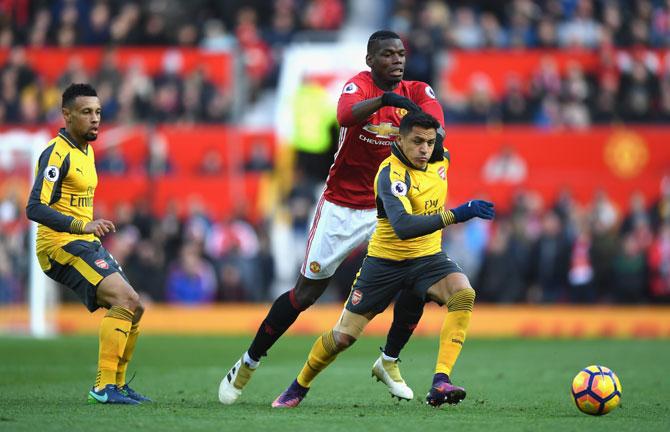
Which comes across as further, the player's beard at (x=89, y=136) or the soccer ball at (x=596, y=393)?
the player's beard at (x=89, y=136)

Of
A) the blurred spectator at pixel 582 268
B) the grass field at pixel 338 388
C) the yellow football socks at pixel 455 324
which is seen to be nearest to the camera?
the grass field at pixel 338 388

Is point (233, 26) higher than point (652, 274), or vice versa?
point (233, 26)

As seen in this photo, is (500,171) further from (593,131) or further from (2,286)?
(2,286)

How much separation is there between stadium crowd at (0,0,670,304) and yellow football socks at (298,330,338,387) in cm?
1068

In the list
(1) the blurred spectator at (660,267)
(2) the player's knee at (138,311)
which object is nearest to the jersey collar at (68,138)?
(2) the player's knee at (138,311)

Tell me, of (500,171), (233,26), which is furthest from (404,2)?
(500,171)

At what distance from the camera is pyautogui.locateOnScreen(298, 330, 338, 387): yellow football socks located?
29.8ft

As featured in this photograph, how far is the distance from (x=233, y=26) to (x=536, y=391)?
17.8 m

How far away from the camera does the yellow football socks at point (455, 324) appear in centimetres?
868

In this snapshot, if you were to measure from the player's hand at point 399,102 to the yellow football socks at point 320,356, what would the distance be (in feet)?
5.82

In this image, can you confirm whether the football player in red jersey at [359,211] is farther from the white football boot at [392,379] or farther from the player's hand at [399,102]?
the player's hand at [399,102]

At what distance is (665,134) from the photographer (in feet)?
70.4

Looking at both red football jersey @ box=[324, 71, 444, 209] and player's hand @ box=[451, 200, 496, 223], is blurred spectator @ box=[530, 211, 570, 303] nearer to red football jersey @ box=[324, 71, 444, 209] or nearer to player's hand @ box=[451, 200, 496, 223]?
red football jersey @ box=[324, 71, 444, 209]

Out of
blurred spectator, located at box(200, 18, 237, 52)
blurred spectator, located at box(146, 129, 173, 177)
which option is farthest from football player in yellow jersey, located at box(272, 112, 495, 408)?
blurred spectator, located at box(200, 18, 237, 52)
